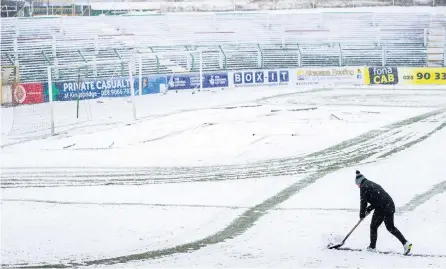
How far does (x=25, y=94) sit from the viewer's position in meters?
40.4

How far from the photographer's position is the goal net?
3503 centimetres

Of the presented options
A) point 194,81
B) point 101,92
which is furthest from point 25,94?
point 194,81

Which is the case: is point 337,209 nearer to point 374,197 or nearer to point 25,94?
point 374,197

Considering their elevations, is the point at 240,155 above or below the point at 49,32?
below

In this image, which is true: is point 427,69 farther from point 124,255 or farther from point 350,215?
point 124,255

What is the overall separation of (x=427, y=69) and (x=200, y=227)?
118 ft

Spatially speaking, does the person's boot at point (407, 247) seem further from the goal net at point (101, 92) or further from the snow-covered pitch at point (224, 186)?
the goal net at point (101, 92)

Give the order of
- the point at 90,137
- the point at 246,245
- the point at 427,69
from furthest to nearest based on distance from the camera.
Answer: the point at 427,69
the point at 90,137
the point at 246,245

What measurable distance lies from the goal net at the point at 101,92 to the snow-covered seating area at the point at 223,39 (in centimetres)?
33

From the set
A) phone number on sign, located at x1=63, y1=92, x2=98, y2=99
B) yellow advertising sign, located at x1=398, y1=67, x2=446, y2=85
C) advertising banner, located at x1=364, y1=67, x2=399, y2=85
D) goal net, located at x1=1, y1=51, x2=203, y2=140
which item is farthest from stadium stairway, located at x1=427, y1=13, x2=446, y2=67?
phone number on sign, located at x1=63, y1=92, x2=98, y2=99

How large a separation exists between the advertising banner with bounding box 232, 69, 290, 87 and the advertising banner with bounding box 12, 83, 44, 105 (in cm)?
1401

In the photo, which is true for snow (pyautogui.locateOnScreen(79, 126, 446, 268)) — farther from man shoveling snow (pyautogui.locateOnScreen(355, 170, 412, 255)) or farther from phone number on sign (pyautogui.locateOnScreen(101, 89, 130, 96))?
phone number on sign (pyautogui.locateOnScreen(101, 89, 130, 96))

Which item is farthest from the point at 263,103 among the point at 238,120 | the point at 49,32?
the point at 49,32

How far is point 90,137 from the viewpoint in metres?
31.5
